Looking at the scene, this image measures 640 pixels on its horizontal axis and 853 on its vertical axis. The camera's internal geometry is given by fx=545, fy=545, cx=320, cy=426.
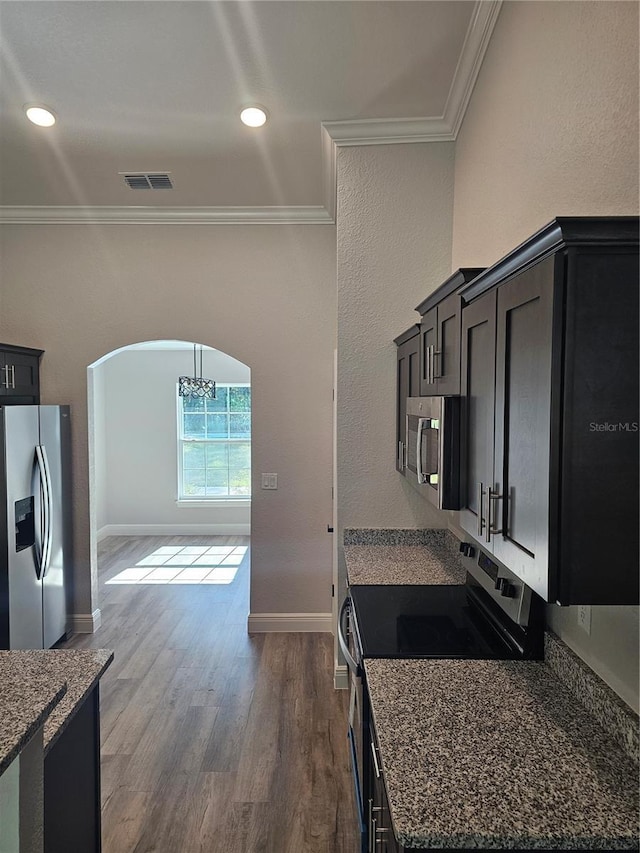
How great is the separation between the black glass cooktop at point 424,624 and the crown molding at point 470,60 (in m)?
2.25

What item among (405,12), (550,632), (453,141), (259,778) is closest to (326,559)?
(259,778)

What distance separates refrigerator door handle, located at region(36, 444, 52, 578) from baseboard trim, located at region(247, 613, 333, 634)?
1511 millimetres

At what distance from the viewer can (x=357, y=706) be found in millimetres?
2109

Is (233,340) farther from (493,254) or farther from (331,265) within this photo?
(493,254)

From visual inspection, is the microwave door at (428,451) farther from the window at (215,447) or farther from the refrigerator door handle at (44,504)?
the window at (215,447)

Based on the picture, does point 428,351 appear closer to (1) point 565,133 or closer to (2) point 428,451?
(2) point 428,451

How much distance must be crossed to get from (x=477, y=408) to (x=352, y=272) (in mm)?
1747

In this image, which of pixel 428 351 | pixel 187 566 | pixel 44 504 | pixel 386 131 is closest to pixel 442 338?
pixel 428 351

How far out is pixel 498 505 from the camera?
4.47ft

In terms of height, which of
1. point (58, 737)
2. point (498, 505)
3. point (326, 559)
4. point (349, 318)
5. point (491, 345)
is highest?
point (349, 318)

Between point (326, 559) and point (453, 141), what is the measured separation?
114 inches

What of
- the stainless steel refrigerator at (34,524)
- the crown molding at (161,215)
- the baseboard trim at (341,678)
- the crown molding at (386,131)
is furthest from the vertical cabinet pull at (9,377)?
the baseboard trim at (341,678)

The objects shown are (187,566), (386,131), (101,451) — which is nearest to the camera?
(386,131)

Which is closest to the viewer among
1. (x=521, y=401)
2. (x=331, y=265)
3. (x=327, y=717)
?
(x=521, y=401)
